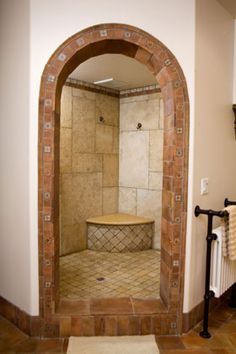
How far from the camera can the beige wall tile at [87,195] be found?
3.80 metres

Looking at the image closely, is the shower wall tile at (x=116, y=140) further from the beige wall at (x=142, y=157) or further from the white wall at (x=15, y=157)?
the white wall at (x=15, y=157)

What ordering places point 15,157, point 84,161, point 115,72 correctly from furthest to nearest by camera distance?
1. point 84,161
2. point 115,72
3. point 15,157

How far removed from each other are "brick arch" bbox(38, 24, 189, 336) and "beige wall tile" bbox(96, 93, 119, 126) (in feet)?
6.40

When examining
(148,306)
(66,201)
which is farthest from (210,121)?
(66,201)

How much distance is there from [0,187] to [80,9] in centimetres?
144

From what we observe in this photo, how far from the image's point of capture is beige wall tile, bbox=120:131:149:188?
406 centimetres

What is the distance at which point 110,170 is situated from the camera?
424cm

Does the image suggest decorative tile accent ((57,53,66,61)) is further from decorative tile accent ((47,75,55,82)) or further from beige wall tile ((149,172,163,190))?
beige wall tile ((149,172,163,190))

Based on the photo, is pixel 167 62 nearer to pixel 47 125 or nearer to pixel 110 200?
pixel 47 125

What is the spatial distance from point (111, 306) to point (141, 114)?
2.75m

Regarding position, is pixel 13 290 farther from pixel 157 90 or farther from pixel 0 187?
pixel 157 90

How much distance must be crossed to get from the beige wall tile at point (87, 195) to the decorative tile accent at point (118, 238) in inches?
8.4

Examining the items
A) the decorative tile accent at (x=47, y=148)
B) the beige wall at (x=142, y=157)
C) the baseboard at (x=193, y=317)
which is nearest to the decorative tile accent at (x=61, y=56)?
the decorative tile accent at (x=47, y=148)

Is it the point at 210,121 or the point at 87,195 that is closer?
the point at 210,121
